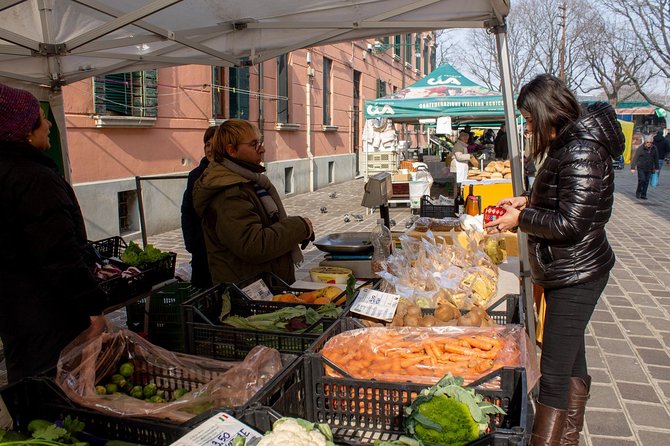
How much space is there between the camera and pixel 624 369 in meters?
4.61

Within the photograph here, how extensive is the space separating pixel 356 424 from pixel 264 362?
1.36 feet

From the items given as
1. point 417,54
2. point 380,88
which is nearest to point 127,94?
point 380,88

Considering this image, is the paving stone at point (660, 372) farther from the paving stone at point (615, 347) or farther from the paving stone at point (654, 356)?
the paving stone at point (615, 347)

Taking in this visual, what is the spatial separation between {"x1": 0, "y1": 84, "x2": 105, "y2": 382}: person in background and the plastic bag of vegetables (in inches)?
52.5

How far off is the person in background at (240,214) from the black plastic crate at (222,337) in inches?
17.8

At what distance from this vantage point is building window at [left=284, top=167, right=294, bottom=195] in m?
17.0

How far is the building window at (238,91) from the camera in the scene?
1354cm

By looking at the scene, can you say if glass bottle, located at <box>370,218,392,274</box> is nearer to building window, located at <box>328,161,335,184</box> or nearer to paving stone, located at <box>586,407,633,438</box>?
paving stone, located at <box>586,407,633,438</box>

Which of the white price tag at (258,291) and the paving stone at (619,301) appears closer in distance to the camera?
the white price tag at (258,291)

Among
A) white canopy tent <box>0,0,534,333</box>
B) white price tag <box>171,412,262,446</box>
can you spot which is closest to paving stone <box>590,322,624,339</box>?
white canopy tent <box>0,0,534,333</box>

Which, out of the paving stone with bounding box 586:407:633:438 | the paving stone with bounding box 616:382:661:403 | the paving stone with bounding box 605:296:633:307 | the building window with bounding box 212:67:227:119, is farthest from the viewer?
the building window with bounding box 212:67:227:119

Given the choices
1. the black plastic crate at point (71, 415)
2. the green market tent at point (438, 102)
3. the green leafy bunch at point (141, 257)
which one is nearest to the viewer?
the black plastic crate at point (71, 415)

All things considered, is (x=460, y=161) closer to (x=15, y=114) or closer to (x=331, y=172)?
(x=331, y=172)

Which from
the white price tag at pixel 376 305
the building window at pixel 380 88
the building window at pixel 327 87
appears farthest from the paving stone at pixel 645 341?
the building window at pixel 380 88
